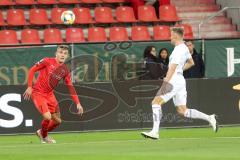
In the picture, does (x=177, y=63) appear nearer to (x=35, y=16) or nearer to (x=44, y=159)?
(x=44, y=159)

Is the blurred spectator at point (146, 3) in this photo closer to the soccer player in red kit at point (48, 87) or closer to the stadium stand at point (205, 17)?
the stadium stand at point (205, 17)

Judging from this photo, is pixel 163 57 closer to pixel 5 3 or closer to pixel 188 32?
pixel 188 32

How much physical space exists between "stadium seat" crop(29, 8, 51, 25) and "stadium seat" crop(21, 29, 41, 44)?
1.08 metres

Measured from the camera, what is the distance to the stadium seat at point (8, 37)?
23734mm

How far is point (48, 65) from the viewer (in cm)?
1602

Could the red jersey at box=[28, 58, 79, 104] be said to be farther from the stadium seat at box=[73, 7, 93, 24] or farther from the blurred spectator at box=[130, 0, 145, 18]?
the blurred spectator at box=[130, 0, 145, 18]

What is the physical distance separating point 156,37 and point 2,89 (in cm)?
778

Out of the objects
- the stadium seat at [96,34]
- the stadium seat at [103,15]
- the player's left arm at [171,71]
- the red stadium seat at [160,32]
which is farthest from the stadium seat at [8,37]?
the player's left arm at [171,71]

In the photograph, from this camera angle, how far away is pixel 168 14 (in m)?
26.9

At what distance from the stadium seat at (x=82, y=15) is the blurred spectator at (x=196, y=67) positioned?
6.40m

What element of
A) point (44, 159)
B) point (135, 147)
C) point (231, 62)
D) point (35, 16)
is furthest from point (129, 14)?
point (44, 159)

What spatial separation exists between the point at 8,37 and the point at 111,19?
13.0ft

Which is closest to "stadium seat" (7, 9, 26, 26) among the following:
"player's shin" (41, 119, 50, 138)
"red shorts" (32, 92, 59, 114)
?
"red shorts" (32, 92, 59, 114)

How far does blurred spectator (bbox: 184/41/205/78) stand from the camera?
65.6 feet
